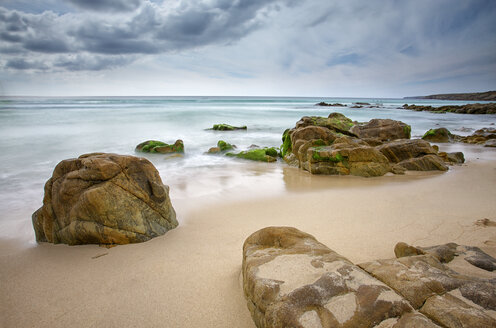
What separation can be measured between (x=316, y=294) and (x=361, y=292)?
323 millimetres

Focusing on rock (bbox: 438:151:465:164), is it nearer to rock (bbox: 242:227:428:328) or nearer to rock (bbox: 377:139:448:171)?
rock (bbox: 377:139:448:171)

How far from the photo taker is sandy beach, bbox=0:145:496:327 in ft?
7.96

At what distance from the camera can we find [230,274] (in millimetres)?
2912

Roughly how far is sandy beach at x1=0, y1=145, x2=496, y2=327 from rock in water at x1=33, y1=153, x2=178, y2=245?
0.19 m

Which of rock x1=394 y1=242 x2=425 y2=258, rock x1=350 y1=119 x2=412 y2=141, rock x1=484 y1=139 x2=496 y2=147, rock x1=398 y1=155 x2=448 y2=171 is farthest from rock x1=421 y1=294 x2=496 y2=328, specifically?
rock x1=484 y1=139 x2=496 y2=147

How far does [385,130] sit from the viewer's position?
43.5ft

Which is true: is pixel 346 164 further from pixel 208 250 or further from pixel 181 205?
pixel 208 250

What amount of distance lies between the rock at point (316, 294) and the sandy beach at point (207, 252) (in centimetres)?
48

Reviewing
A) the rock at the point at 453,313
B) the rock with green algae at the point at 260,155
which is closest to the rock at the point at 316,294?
the rock at the point at 453,313

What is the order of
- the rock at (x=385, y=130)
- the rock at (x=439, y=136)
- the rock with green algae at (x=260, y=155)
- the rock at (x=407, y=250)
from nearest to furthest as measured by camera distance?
the rock at (x=407, y=250) < the rock with green algae at (x=260, y=155) < the rock at (x=385, y=130) < the rock at (x=439, y=136)

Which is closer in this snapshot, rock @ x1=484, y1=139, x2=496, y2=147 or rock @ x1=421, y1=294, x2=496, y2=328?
rock @ x1=421, y1=294, x2=496, y2=328

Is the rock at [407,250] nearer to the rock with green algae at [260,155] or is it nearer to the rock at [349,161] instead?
the rock at [349,161]

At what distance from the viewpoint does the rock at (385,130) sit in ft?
43.1

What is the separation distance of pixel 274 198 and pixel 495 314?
14.1ft
